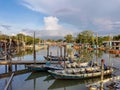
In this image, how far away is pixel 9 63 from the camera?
4400 cm

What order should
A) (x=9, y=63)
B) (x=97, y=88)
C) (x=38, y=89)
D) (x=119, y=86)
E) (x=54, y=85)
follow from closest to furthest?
(x=97, y=88) < (x=119, y=86) < (x=38, y=89) < (x=54, y=85) < (x=9, y=63)

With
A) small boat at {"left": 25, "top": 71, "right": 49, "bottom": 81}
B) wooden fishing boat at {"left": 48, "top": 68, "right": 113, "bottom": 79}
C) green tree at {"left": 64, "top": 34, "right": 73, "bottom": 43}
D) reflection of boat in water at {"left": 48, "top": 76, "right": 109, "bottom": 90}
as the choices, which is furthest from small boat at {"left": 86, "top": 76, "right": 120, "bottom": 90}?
green tree at {"left": 64, "top": 34, "right": 73, "bottom": 43}

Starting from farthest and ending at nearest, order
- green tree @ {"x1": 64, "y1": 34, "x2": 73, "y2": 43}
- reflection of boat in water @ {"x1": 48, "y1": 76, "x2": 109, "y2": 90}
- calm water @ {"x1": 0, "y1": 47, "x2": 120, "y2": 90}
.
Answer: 1. green tree @ {"x1": 64, "y1": 34, "x2": 73, "y2": 43}
2. reflection of boat in water @ {"x1": 48, "y1": 76, "x2": 109, "y2": 90}
3. calm water @ {"x1": 0, "y1": 47, "x2": 120, "y2": 90}

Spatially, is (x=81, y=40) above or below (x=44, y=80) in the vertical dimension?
above

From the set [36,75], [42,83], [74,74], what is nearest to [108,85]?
[74,74]

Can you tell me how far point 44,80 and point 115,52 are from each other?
54.5m

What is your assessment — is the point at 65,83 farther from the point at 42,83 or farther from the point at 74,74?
the point at 42,83

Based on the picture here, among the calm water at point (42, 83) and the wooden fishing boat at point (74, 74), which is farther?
the wooden fishing boat at point (74, 74)

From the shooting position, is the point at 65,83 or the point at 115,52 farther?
the point at 115,52

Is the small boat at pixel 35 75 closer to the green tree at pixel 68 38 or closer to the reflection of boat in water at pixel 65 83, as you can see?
the reflection of boat in water at pixel 65 83

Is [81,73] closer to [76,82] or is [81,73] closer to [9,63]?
[76,82]

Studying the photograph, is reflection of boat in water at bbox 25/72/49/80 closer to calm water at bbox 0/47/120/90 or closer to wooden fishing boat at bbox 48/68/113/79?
calm water at bbox 0/47/120/90

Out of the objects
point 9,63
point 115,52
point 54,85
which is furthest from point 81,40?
point 54,85

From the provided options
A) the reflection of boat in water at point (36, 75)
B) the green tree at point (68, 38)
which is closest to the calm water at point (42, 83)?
the reflection of boat in water at point (36, 75)
